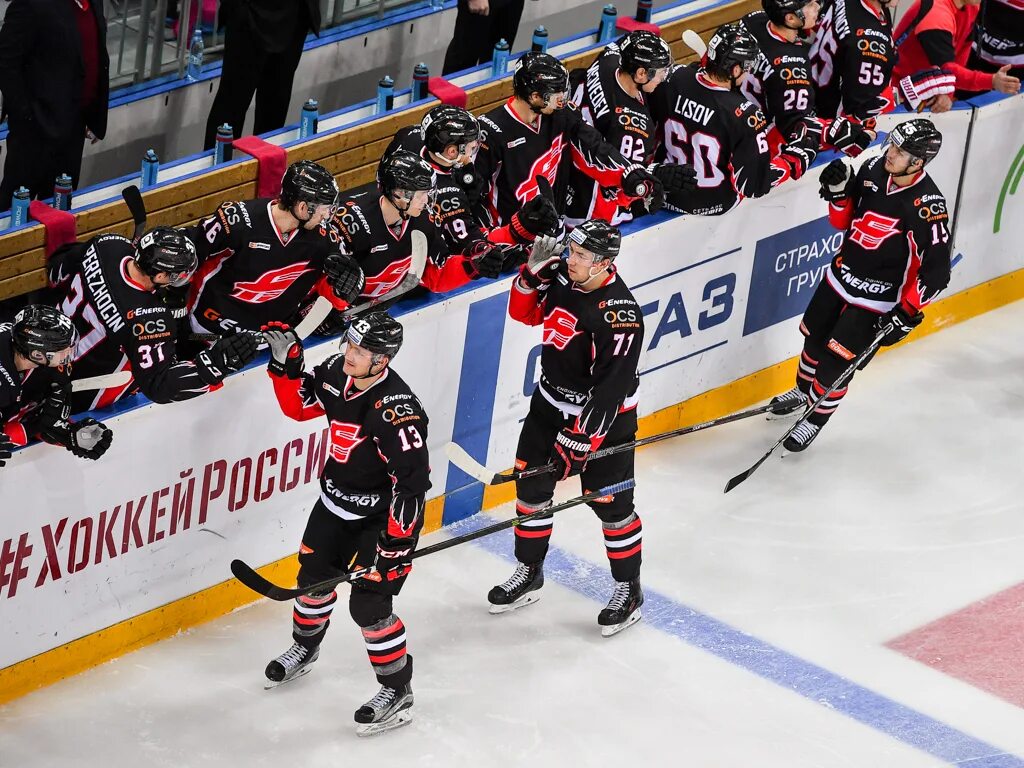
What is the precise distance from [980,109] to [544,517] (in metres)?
3.80

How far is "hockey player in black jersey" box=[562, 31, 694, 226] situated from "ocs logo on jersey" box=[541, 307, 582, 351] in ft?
4.09

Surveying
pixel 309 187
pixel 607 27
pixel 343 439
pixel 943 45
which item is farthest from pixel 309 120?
pixel 943 45

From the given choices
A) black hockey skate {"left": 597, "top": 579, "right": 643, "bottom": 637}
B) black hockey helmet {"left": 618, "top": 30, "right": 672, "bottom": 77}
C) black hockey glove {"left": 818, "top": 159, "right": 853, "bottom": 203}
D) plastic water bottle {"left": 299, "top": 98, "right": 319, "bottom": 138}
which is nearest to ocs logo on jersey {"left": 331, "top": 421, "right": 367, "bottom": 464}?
black hockey skate {"left": 597, "top": 579, "right": 643, "bottom": 637}

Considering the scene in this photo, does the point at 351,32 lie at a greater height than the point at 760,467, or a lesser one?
greater

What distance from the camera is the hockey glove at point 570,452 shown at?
719cm

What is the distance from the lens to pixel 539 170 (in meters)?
8.15

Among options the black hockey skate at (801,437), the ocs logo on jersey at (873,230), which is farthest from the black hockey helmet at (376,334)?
the black hockey skate at (801,437)

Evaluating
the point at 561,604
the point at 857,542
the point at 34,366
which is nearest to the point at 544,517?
the point at 561,604

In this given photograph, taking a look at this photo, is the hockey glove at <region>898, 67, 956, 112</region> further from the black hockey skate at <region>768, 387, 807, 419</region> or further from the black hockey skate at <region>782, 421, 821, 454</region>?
the black hockey skate at <region>782, 421, 821, 454</region>

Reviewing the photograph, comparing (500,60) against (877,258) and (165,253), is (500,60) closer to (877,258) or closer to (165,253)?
(877,258)

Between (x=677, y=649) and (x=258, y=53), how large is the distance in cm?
352

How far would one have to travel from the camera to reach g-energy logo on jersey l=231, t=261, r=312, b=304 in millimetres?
7230

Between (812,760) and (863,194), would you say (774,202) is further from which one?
(812,760)

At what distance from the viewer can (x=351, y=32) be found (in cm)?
1017
